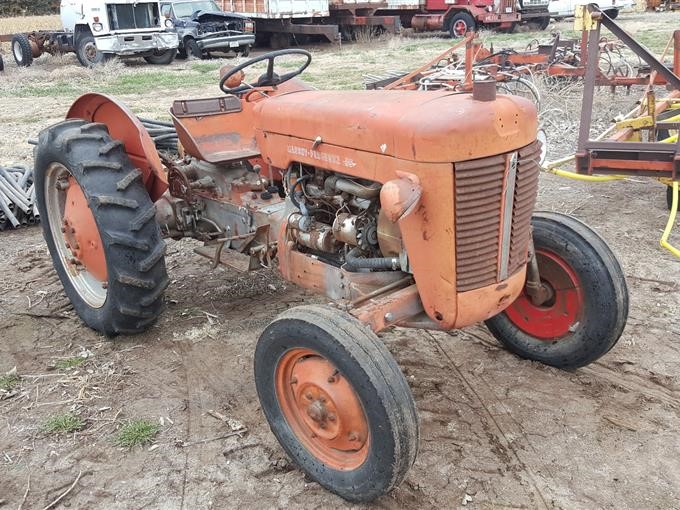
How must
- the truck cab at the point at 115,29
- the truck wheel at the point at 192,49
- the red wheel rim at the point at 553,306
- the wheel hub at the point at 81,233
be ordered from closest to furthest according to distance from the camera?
the red wheel rim at the point at 553,306, the wheel hub at the point at 81,233, the truck cab at the point at 115,29, the truck wheel at the point at 192,49

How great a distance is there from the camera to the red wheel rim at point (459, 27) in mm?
20605

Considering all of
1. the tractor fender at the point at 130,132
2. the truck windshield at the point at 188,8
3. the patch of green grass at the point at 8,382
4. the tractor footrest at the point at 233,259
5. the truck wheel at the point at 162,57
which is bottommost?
the patch of green grass at the point at 8,382

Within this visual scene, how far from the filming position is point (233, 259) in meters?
3.67

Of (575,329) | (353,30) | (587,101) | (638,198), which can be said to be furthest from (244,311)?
(353,30)

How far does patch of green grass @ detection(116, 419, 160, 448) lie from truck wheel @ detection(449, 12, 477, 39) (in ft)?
64.0

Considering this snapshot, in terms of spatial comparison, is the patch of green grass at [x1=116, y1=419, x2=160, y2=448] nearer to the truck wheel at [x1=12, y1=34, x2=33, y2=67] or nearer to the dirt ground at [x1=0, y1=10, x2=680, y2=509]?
the dirt ground at [x1=0, y1=10, x2=680, y2=509]

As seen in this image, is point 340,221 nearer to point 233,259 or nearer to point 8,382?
point 233,259

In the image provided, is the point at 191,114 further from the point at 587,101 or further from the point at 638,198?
the point at 638,198

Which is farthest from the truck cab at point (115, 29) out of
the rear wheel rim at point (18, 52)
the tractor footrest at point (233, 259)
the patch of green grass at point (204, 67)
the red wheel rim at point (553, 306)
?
the red wheel rim at point (553, 306)

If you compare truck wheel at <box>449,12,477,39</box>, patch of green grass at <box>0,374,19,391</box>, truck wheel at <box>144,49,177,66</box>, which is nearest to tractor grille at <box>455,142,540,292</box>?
patch of green grass at <box>0,374,19,391</box>

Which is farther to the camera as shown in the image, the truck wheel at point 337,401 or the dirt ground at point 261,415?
the dirt ground at point 261,415

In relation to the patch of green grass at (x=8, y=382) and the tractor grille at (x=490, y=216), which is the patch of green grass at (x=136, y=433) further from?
the tractor grille at (x=490, y=216)

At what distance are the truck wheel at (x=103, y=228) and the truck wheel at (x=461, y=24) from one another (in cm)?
1857

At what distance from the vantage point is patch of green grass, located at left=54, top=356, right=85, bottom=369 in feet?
11.3
